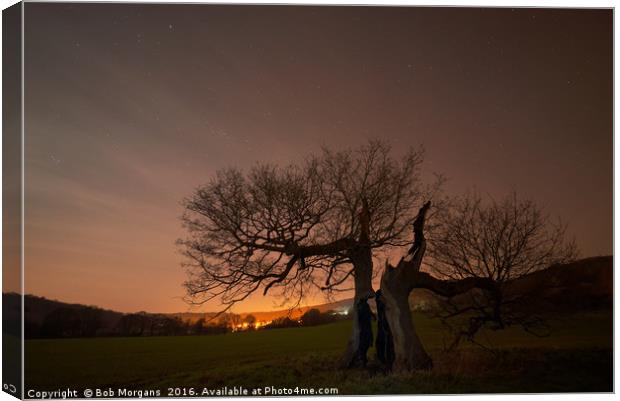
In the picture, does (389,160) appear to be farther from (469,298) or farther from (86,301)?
(86,301)

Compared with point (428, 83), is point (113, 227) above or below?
below

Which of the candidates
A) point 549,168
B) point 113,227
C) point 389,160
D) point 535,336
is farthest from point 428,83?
point 113,227

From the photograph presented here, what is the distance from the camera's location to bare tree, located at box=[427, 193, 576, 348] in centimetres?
1105

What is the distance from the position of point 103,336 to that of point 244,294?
216cm

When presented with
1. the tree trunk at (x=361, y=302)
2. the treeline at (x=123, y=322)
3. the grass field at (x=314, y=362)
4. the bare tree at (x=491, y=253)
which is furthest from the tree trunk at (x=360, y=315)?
the bare tree at (x=491, y=253)

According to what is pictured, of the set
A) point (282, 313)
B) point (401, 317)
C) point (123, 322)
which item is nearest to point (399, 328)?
point (401, 317)

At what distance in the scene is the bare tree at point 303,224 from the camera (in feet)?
35.0

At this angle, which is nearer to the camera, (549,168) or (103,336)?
(103,336)

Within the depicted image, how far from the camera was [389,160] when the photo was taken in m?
10.9

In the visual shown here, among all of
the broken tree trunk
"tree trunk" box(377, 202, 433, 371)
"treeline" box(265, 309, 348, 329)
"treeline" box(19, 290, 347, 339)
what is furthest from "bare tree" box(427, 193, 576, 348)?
"treeline" box(19, 290, 347, 339)

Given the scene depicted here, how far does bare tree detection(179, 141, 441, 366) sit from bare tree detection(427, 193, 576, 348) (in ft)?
2.10

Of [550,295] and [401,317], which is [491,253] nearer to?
[550,295]

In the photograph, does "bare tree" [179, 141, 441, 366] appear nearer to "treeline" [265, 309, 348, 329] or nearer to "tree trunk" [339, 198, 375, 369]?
"tree trunk" [339, 198, 375, 369]

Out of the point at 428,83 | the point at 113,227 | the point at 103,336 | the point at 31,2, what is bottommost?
the point at 103,336
